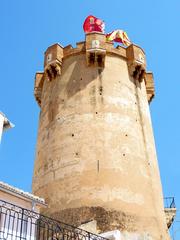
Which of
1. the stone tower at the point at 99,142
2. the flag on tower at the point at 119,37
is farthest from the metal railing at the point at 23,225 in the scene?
the flag on tower at the point at 119,37

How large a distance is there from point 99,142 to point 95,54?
445 cm

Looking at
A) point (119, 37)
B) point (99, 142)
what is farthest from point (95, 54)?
point (99, 142)

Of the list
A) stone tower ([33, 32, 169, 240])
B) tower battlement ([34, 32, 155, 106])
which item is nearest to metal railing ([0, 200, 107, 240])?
stone tower ([33, 32, 169, 240])

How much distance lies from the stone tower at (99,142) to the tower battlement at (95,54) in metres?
0.04

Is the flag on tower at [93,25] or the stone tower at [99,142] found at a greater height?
the flag on tower at [93,25]

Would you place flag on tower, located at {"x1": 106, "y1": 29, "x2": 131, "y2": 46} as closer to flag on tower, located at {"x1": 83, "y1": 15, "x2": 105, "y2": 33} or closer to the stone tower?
flag on tower, located at {"x1": 83, "y1": 15, "x2": 105, "y2": 33}

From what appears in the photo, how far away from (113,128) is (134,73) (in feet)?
12.2

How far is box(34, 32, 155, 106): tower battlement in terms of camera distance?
1773 centimetres

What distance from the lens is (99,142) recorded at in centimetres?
1538

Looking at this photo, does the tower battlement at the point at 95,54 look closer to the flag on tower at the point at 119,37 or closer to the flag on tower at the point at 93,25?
the flag on tower at the point at 119,37

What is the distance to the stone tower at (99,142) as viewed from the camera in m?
14.1

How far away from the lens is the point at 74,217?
45.8ft

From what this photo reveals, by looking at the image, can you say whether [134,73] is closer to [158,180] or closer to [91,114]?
[91,114]

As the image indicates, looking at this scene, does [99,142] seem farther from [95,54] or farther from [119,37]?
[119,37]
